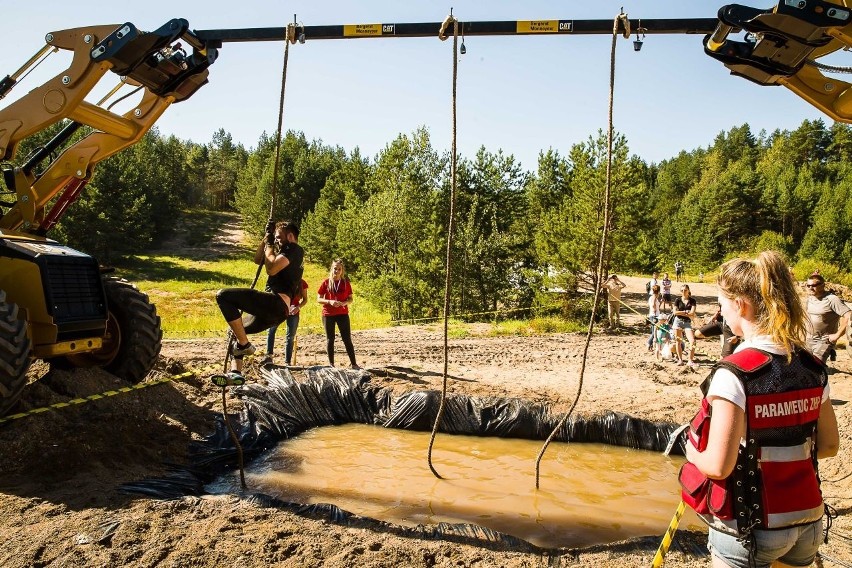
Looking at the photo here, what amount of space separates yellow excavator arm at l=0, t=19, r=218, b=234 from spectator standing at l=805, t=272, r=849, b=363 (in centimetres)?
905

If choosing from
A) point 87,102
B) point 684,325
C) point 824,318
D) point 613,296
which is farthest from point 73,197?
point 613,296

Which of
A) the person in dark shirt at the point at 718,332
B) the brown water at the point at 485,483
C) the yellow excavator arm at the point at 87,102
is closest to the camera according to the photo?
the brown water at the point at 485,483

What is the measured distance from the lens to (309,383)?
834 cm

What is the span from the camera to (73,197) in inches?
291

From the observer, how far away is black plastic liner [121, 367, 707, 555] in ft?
23.3

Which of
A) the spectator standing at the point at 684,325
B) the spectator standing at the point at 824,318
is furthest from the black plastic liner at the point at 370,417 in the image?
the spectator standing at the point at 684,325

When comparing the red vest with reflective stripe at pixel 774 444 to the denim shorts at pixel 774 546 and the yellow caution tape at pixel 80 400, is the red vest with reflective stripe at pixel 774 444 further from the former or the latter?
the yellow caution tape at pixel 80 400

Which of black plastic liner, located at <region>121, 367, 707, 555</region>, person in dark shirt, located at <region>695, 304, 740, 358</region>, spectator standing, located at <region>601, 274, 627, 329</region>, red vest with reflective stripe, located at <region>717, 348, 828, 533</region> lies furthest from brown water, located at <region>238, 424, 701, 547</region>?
spectator standing, located at <region>601, 274, 627, 329</region>

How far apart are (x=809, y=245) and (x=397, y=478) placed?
176 feet

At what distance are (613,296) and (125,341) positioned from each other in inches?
583

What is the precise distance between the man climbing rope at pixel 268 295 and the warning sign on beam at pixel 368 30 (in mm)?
2115

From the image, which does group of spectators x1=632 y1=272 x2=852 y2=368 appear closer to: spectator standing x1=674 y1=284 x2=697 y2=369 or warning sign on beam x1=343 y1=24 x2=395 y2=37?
spectator standing x1=674 y1=284 x2=697 y2=369

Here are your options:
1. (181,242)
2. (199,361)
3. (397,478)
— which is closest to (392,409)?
(397,478)

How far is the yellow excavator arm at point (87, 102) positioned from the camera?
5.96 meters
